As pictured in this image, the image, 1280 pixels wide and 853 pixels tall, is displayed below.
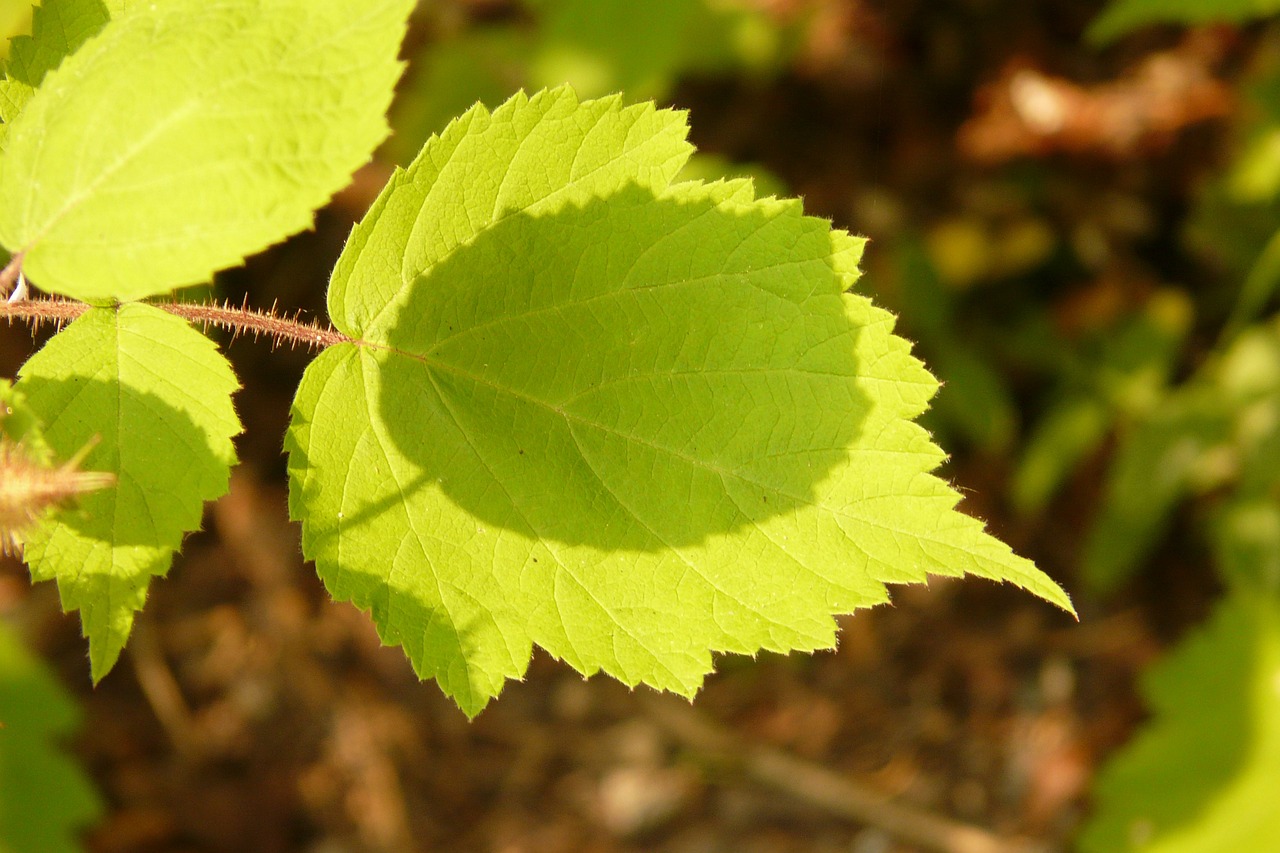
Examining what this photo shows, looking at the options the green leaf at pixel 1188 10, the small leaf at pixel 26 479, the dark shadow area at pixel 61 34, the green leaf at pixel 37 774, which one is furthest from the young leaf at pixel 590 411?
the green leaf at pixel 37 774

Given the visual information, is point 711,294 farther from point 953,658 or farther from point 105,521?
point 953,658

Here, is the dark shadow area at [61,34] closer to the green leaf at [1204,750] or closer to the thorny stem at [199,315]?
the thorny stem at [199,315]

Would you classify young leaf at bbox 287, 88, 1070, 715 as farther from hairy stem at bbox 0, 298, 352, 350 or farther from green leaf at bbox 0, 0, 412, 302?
green leaf at bbox 0, 0, 412, 302

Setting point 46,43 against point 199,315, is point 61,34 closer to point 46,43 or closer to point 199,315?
point 46,43

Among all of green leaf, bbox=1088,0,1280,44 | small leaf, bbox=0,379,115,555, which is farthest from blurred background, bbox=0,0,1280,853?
small leaf, bbox=0,379,115,555

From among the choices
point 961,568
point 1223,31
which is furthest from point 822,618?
point 1223,31
